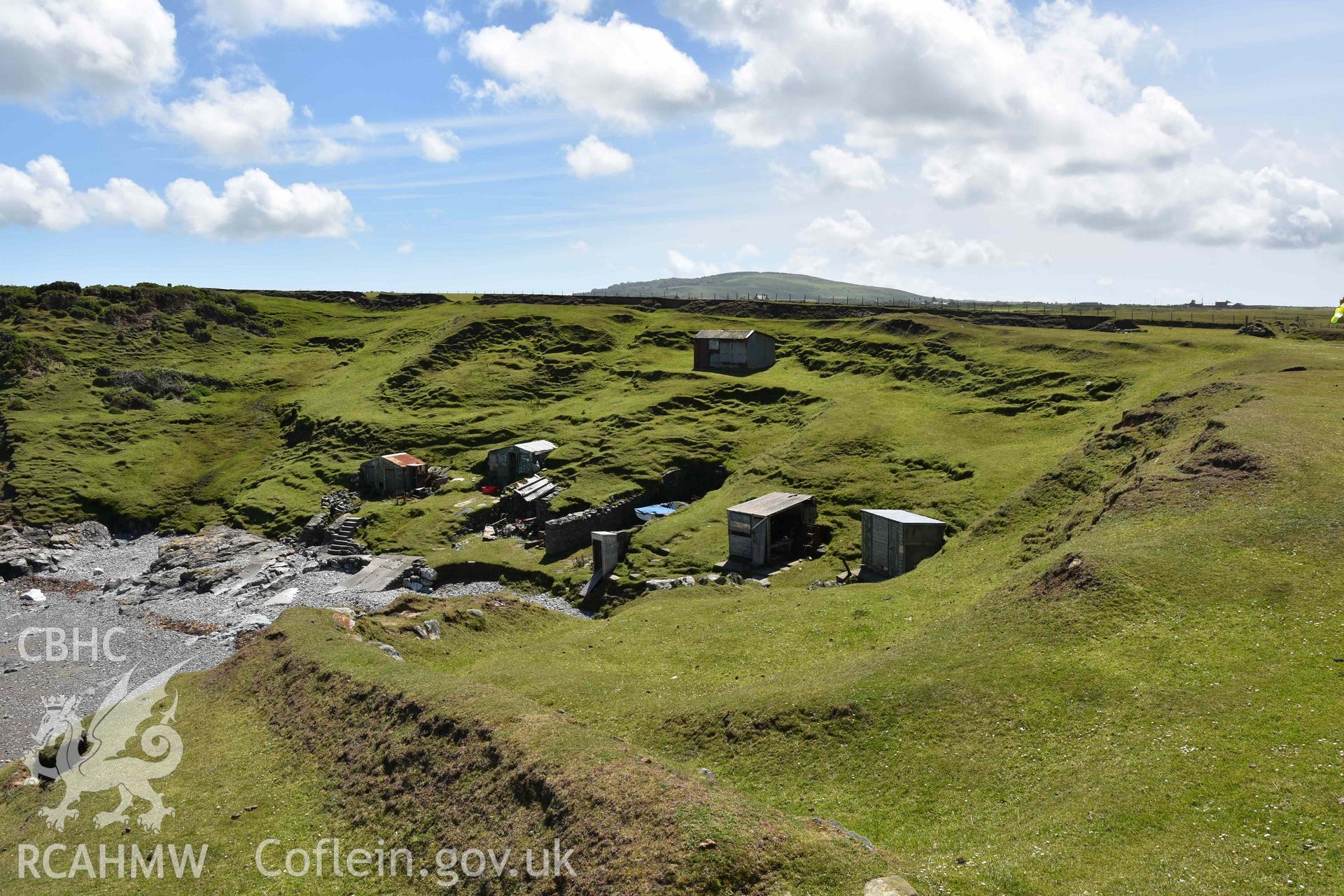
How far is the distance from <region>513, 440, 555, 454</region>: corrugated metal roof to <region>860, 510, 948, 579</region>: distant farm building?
38031 mm

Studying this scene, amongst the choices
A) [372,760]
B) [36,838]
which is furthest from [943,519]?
[36,838]

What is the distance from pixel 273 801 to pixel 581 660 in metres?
14.9

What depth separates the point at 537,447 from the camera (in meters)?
81.2

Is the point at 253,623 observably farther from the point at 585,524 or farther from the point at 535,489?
the point at 535,489

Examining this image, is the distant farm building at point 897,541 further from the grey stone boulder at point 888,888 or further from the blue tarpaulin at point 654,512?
the grey stone boulder at point 888,888

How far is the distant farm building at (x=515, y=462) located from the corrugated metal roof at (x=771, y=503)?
2675 cm

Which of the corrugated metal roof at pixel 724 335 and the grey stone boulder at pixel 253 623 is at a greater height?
the corrugated metal roof at pixel 724 335

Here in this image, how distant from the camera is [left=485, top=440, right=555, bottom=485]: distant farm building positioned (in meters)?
79.1

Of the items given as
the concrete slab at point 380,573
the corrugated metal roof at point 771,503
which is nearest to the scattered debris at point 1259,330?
the corrugated metal roof at point 771,503

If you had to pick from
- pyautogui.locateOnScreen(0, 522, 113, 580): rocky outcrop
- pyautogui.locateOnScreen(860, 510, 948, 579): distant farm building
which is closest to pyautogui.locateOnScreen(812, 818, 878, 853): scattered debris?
pyautogui.locateOnScreen(860, 510, 948, 579): distant farm building

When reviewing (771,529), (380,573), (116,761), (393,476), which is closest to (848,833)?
(116,761)

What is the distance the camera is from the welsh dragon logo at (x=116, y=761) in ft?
86.5

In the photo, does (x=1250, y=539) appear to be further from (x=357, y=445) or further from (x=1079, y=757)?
(x=357, y=445)

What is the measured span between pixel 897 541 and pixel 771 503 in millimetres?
10850
